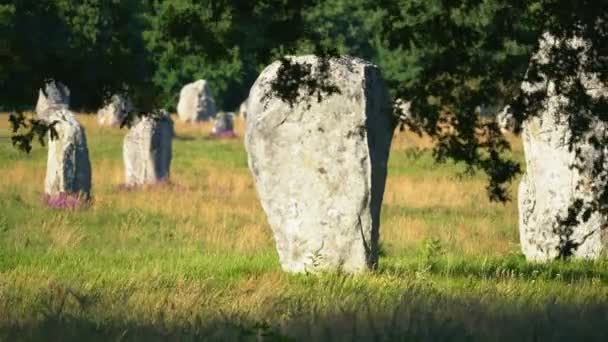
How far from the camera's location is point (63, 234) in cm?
2062

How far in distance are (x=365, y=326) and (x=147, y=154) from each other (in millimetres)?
23027

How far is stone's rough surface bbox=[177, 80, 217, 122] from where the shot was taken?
71312 mm

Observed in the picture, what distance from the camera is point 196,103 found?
71.6m

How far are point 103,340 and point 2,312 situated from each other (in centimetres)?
201

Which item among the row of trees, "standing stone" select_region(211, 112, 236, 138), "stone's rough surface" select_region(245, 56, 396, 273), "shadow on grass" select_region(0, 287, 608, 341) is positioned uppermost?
the row of trees

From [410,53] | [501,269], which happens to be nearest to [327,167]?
[501,269]

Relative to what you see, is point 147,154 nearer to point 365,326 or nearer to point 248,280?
point 248,280

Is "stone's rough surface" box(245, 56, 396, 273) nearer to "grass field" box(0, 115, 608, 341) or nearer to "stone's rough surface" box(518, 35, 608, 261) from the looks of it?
"grass field" box(0, 115, 608, 341)

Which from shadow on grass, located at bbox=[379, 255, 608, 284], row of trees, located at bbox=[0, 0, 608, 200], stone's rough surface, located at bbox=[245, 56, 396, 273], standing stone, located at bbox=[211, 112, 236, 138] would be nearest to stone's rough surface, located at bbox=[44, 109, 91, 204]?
shadow on grass, located at bbox=[379, 255, 608, 284]

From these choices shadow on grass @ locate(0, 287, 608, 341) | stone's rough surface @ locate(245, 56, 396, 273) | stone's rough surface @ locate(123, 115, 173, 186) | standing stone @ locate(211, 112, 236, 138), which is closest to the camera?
shadow on grass @ locate(0, 287, 608, 341)

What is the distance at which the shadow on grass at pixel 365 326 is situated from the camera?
927cm

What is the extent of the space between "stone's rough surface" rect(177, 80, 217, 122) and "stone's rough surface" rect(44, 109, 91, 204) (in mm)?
42718

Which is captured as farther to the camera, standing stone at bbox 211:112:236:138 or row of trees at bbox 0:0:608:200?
standing stone at bbox 211:112:236:138

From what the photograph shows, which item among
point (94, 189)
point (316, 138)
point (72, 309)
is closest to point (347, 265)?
point (316, 138)
